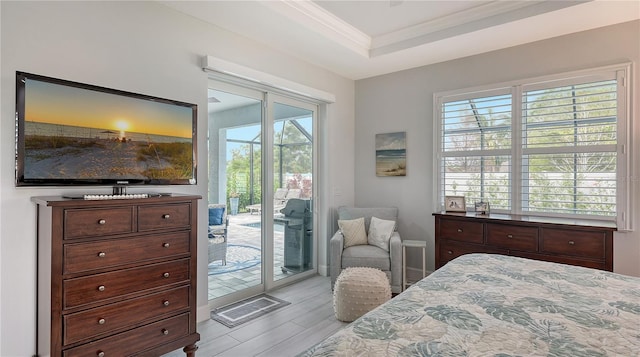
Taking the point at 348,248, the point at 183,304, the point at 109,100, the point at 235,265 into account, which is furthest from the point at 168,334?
the point at 348,248

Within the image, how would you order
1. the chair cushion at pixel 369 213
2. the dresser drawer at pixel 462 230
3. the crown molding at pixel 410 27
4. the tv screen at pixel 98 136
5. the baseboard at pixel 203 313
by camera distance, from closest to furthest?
the tv screen at pixel 98 136 < the crown molding at pixel 410 27 < the baseboard at pixel 203 313 < the dresser drawer at pixel 462 230 < the chair cushion at pixel 369 213

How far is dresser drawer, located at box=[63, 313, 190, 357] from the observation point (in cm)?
189

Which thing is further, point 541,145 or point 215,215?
point 541,145

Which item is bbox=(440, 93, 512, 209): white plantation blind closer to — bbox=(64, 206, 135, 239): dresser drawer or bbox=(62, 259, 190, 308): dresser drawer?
bbox=(62, 259, 190, 308): dresser drawer

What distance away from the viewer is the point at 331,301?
349 cm

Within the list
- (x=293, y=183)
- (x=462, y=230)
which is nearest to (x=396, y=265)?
(x=462, y=230)

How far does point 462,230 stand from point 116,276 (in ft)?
10.1

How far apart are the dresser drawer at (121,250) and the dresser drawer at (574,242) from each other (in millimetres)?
3079

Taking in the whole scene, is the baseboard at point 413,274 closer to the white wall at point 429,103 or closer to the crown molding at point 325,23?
the white wall at point 429,103

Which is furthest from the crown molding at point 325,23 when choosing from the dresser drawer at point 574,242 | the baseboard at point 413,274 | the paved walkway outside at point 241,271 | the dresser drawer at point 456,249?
the baseboard at point 413,274

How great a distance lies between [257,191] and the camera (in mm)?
3711

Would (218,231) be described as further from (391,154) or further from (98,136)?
(391,154)

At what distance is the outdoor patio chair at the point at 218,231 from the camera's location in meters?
3.21

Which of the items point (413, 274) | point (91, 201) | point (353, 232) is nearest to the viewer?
point (91, 201)
